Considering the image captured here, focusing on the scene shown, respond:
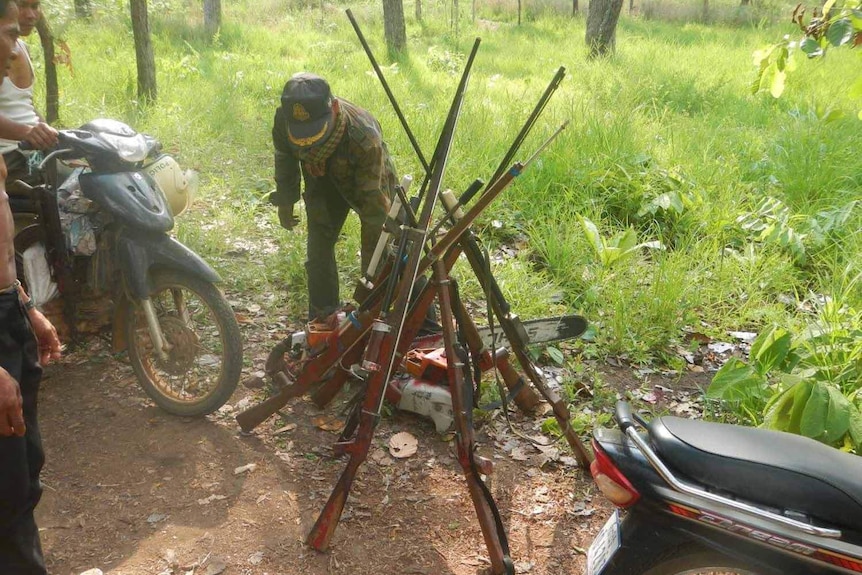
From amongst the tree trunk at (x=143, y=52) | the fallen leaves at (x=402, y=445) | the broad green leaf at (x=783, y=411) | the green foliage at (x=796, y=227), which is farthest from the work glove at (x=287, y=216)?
the tree trunk at (x=143, y=52)

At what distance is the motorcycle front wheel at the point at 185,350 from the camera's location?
3.13m

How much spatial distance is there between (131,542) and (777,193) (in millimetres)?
5158

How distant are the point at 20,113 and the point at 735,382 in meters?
3.80

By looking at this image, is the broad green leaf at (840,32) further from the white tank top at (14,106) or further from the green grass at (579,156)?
the white tank top at (14,106)

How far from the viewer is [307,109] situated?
10.7 ft

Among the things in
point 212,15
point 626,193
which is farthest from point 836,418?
point 212,15

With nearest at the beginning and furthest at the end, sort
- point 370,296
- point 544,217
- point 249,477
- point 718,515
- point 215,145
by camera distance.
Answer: point 718,515 < point 370,296 < point 249,477 < point 544,217 < point 215,145

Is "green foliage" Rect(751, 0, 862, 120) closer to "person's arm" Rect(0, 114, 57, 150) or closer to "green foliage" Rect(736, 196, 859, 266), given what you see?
"green foliage" Rect(736, 196, 859, 266)

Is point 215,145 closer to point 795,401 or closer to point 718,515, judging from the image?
point 795,401

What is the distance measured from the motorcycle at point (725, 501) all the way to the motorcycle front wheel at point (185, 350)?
186 centimetres

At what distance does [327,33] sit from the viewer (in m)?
13.0

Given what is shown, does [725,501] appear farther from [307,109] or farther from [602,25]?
[602,25]

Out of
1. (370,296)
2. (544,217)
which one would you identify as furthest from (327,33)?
(370,296)

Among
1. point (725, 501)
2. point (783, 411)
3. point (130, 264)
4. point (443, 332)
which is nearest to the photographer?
point (725, 501)
